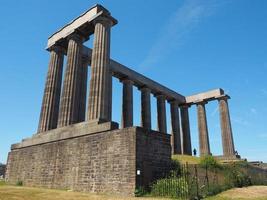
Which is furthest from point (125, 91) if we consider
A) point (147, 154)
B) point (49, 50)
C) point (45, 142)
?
point (147, 154)

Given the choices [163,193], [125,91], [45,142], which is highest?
[125,91]

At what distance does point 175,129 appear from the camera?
161 ft

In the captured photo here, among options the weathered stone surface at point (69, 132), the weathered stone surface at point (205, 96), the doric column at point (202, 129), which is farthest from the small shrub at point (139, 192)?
the weathered stone surface at point (205, 96)

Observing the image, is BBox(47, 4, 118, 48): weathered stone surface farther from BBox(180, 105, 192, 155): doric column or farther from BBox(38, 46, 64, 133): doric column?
BBox(180, 105, 192, 155): doric column

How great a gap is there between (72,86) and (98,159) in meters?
10.5

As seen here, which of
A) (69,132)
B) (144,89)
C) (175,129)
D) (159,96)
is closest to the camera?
(69,132)

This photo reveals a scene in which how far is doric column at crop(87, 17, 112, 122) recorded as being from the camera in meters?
23.9

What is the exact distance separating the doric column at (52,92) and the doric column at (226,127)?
2935 cm

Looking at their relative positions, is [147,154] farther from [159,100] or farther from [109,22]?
[159,100]

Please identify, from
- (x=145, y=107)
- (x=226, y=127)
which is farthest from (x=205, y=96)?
(x=145, y=107)

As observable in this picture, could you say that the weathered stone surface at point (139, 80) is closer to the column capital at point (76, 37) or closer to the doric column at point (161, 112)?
the doric column at point (161, 112)

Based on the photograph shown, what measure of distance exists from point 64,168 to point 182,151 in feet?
104

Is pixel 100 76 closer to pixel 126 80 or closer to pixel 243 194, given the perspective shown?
pixel 243 194

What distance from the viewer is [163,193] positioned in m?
16.7
